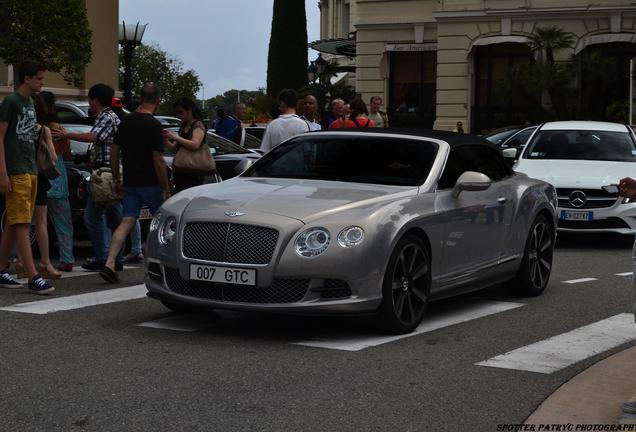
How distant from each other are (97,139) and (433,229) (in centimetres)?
447

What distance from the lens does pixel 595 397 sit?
6.78 metres

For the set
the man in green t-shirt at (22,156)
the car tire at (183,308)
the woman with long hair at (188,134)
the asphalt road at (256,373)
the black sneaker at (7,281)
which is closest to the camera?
the asphalt road at (256,373)

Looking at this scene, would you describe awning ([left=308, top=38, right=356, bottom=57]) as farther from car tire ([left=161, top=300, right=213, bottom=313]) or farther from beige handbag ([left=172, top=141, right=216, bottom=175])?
car tire ([left=161, top=300, right=213, bottom=313])

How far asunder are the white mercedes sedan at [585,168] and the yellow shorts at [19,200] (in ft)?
23.9

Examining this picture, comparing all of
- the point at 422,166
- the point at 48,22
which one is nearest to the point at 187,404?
the point at 422,166

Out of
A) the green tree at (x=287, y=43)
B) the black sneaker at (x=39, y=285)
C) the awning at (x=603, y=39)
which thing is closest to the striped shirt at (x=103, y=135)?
the black sneaker at (x=39, y=285)

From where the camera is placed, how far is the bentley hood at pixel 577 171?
1584 cm

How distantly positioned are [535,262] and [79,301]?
13.0 ft

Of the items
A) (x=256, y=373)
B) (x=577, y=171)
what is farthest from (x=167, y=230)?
(x=577, y=171)

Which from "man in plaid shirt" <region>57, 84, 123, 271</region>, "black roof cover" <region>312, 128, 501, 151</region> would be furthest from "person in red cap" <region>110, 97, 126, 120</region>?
"black roof cover" <region>312, 128, 501, 151</region>

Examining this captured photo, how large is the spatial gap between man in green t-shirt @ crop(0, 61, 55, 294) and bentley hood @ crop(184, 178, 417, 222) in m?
1.81

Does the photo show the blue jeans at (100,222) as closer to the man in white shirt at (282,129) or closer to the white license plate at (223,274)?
the man in white shirt at (282,129)

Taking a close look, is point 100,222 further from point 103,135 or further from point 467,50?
point 467,50

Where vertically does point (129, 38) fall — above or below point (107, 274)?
above
